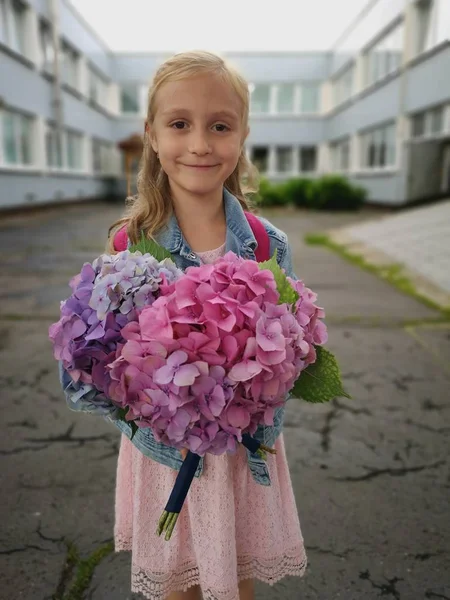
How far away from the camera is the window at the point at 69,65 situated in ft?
61.9

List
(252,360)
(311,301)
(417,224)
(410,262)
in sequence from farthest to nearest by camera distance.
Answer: (417,224), (410,262), (311,301), (252,360)

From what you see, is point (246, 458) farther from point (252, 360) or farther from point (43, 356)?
point (43, 356)

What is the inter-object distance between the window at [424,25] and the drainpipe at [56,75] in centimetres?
1094

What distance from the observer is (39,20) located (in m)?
15.7

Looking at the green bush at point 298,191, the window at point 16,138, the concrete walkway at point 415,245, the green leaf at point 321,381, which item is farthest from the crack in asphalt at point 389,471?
the green bush at point 298,191

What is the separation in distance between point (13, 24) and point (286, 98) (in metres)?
15.8

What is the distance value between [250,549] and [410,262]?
6523 millimetres

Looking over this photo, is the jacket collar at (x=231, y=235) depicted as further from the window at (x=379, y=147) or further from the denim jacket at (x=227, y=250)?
the window at (x=379, y=147)

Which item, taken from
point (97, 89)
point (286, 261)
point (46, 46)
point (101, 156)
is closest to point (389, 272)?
point (286, 261)

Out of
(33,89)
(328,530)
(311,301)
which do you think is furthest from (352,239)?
(33,89)

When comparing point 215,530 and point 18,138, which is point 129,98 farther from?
point 215,530

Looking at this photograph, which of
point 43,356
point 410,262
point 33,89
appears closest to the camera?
point 43,356

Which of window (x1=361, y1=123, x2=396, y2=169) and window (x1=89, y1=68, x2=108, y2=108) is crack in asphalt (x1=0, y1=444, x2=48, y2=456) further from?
window (x1=89, y1=68, x2=108, y2=108)

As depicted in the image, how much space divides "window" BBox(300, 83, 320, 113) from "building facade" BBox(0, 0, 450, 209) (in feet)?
0.17
